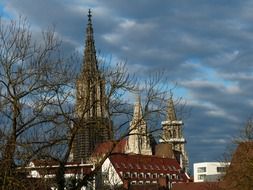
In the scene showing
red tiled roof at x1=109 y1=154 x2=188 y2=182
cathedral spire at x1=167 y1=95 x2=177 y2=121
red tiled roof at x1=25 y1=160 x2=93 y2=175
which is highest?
red tiled roof at x1=109 y1=154 x2=188 y2=182

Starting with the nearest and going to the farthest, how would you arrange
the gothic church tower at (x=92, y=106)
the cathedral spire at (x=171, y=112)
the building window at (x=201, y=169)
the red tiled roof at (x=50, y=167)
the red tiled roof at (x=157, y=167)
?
the red tiled roof at (x=50, y=167) → the gothic church tower at (x=92, y=106) → the cathedral spire at (x=171, y=112) → the red tiled roof at (x=157, y=167) → the building window at (x=201, y=169)

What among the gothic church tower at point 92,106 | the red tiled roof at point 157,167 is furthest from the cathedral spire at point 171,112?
the red tiled roof at point 157,167

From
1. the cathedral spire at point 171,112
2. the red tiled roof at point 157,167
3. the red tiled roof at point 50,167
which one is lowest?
the red tiled roof at point 50,167

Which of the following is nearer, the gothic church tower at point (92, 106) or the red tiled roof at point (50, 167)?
the red tiled roof at point (50, 167)

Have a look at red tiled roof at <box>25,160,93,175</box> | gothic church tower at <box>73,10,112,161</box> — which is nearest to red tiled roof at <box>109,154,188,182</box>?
red tiled roof at <box>25,160,93,175</box>

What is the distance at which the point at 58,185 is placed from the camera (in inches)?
759

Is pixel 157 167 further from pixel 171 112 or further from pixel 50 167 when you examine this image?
pixel 50 167

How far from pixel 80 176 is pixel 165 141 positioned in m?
3.38

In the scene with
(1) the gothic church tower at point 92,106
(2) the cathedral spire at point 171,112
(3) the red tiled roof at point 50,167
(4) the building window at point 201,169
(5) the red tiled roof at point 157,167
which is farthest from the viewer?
(4) the building window at point 201,169

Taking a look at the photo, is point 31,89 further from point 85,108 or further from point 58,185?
point 58,185

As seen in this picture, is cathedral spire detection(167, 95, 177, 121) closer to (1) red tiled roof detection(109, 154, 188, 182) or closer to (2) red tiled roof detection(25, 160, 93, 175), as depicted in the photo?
(2) red tiled roof detection(25, 160, 93, 175)

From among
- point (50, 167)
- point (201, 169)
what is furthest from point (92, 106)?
point (201, 169)

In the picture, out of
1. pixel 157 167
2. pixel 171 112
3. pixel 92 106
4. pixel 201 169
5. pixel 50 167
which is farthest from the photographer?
pixel 157 167

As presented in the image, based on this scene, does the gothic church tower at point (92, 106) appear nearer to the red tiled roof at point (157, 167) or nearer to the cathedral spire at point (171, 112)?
the cathedral spire at point (171, 112)
